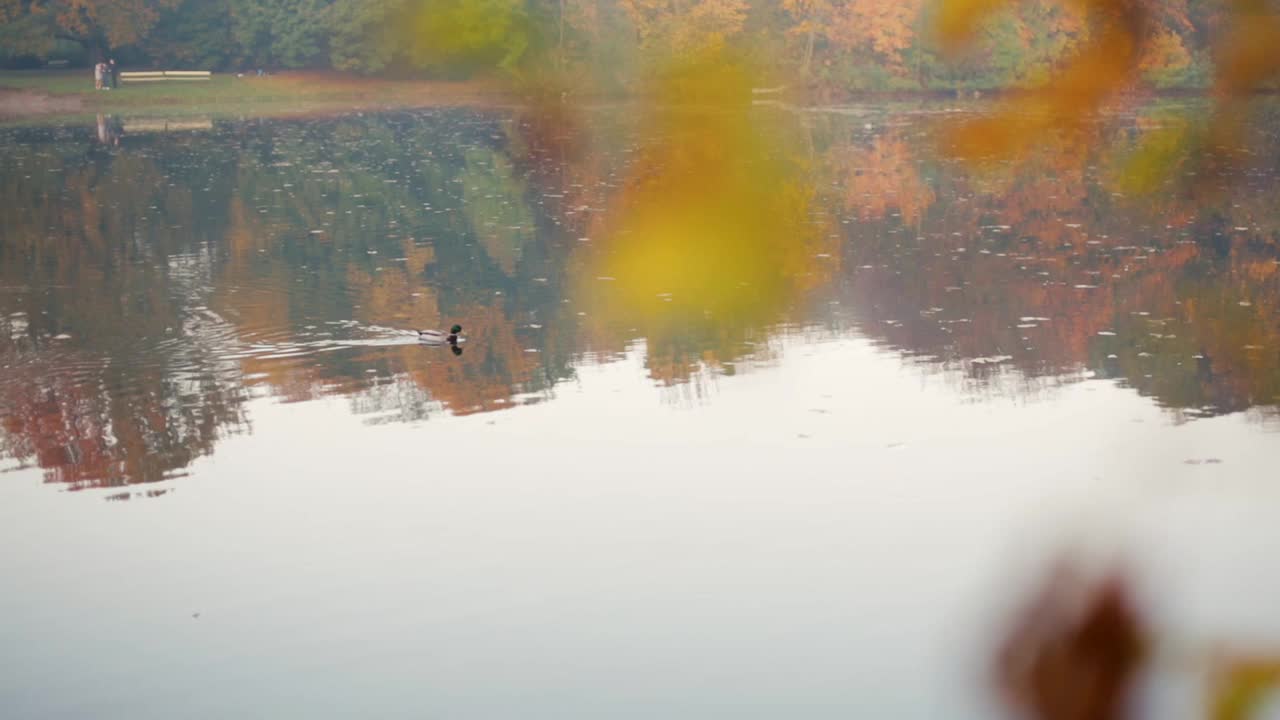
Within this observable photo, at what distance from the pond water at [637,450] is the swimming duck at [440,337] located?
0.30m

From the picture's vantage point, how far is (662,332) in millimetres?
15758

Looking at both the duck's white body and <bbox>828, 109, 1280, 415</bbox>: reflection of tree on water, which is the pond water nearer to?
<bbox>828, 109, 1280, 415</bbox>: reflection of tree on water

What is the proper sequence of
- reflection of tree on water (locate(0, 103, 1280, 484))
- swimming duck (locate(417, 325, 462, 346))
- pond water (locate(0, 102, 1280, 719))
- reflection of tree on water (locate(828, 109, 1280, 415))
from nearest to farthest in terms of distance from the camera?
1. pond water (locate(0, 102, 1280, 719))
2. reflection of tree on water (locate(0, 103, 1280, 484))
3. reflection of tree on water (locate(828, 109, 1280, 415))
4. swimming duck (locate(417, 325, 462, 346))

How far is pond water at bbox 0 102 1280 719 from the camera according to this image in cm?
718

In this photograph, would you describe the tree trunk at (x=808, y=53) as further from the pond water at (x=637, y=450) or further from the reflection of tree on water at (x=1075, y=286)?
the reflection of tree on water at (x=1075, y=286)

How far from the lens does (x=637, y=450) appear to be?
11.3 meters

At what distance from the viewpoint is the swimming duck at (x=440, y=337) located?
49.3 ft

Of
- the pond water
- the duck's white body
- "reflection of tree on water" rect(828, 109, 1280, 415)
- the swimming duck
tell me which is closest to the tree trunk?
the pond water

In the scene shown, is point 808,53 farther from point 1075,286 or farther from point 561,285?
point 561,285

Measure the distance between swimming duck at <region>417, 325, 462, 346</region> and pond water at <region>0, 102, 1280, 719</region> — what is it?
0.30 meters

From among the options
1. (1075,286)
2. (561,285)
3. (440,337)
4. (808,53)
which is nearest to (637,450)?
(440,337)

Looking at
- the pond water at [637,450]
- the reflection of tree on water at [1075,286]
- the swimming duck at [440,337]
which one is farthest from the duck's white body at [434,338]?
the reflection of tree on water at [1075,286]

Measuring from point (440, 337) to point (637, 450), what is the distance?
4605 mm

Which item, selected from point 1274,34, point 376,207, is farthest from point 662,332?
point 1274,34
